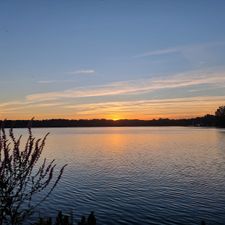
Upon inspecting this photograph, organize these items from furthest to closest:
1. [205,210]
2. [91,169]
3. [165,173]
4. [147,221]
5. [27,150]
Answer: [91,169]
[165,173]
[205,210]
[147,221]
[27,150]

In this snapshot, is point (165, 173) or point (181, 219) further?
point (165, 173)

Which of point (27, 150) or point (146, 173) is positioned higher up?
point (27, 150)

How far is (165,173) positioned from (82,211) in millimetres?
16467

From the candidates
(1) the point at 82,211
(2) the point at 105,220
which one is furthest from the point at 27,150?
(1) the point at 82,211

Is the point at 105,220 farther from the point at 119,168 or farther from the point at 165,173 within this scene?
the point at 119,168

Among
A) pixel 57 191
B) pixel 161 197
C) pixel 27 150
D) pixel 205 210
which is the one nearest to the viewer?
pixel 27 150

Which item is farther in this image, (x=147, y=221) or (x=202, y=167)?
(x=202, y=167)

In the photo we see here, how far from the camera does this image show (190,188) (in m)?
29.0

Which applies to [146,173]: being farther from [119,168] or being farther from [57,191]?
[57,191]

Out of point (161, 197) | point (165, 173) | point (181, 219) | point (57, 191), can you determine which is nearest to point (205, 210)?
point (181, 219)

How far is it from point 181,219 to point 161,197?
5.25 metres

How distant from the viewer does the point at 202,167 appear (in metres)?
42.0

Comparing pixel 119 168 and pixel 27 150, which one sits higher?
pixel 27 150

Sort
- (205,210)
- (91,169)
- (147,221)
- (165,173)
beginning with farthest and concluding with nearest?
(91,169) → (165,173) → (205,210) → (147,221)
